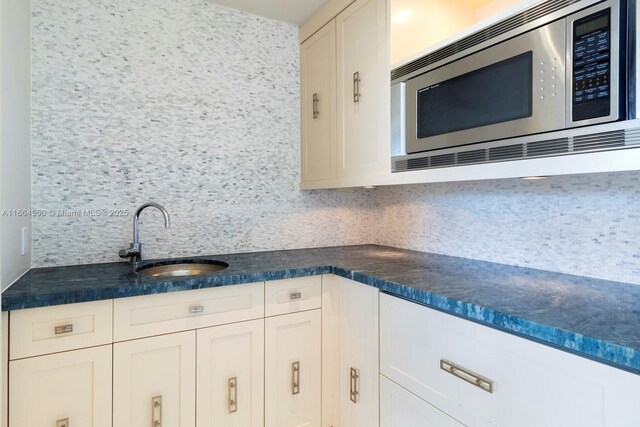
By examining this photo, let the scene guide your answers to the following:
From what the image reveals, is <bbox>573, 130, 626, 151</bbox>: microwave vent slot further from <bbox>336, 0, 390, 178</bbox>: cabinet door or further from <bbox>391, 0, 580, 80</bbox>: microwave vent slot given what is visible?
<bbox>336, 0, 390, 178</bbox>: cabinet door

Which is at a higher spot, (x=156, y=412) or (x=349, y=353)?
(x=349, y=353)

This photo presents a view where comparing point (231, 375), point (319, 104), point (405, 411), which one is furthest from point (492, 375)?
point (319, 104)

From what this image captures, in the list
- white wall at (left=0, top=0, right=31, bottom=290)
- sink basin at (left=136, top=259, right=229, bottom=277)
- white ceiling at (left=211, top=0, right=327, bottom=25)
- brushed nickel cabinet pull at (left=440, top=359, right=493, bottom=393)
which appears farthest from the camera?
white ceiling at (left=211, top=0, right=327, bottom=25)

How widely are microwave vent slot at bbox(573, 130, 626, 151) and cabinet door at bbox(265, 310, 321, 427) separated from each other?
1.22m

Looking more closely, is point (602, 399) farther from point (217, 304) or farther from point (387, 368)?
point (217, 304)

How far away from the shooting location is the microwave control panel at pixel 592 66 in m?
0.89

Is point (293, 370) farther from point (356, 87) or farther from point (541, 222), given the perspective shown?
point (356, 87)

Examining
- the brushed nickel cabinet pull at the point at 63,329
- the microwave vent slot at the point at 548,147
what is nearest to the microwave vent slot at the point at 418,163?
the microwave vent slot at the point at 548,147

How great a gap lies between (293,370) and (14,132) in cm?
148

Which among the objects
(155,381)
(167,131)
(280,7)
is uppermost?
(280,7)

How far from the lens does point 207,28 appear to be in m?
1.99

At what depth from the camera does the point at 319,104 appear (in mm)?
2100

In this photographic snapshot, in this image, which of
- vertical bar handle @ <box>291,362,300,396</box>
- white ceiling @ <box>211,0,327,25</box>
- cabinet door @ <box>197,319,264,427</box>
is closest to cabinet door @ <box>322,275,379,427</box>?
vertical bar handle @ <box>291,362,300,396</box>

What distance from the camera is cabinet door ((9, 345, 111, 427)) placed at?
3.81 ft
